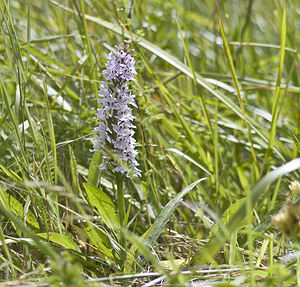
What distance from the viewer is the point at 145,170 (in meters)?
2.07

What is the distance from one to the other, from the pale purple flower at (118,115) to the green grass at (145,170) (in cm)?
17

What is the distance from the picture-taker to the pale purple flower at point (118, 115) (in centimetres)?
158

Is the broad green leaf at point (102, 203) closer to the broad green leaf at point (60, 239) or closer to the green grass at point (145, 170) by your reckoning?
the green grass at point (145, 170)

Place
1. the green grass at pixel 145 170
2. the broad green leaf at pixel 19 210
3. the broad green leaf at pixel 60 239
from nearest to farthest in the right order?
the green grass at pixel 145 170 < the broad green leaf at pixel 60 239 < the broad green leaf at pixel 19 210

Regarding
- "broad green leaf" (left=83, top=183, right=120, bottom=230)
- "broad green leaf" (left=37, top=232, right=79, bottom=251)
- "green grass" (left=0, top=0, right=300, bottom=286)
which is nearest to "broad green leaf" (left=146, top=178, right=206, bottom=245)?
"green grass" (left=0, top=0, right=300, bottom=286)

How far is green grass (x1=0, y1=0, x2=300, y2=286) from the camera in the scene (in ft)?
4.69

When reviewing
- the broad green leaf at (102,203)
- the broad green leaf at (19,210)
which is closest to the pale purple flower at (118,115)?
the broad green leaf at (102,203)

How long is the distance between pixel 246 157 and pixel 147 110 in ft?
3.01

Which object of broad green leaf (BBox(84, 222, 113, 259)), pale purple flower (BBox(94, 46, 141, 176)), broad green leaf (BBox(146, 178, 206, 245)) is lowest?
broad green leaf (BBox(84, 222, 113, 259))

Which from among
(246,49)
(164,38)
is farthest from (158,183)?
(246,49)

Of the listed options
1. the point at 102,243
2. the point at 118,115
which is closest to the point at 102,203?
the point at 102,243

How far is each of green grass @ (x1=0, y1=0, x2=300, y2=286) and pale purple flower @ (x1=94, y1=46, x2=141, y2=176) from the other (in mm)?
167

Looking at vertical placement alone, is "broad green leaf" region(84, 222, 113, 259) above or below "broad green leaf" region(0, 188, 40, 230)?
below

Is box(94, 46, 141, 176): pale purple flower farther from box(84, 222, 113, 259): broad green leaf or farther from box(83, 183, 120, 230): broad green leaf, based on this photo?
box(84, 222, 113, 259): broad green leaf
